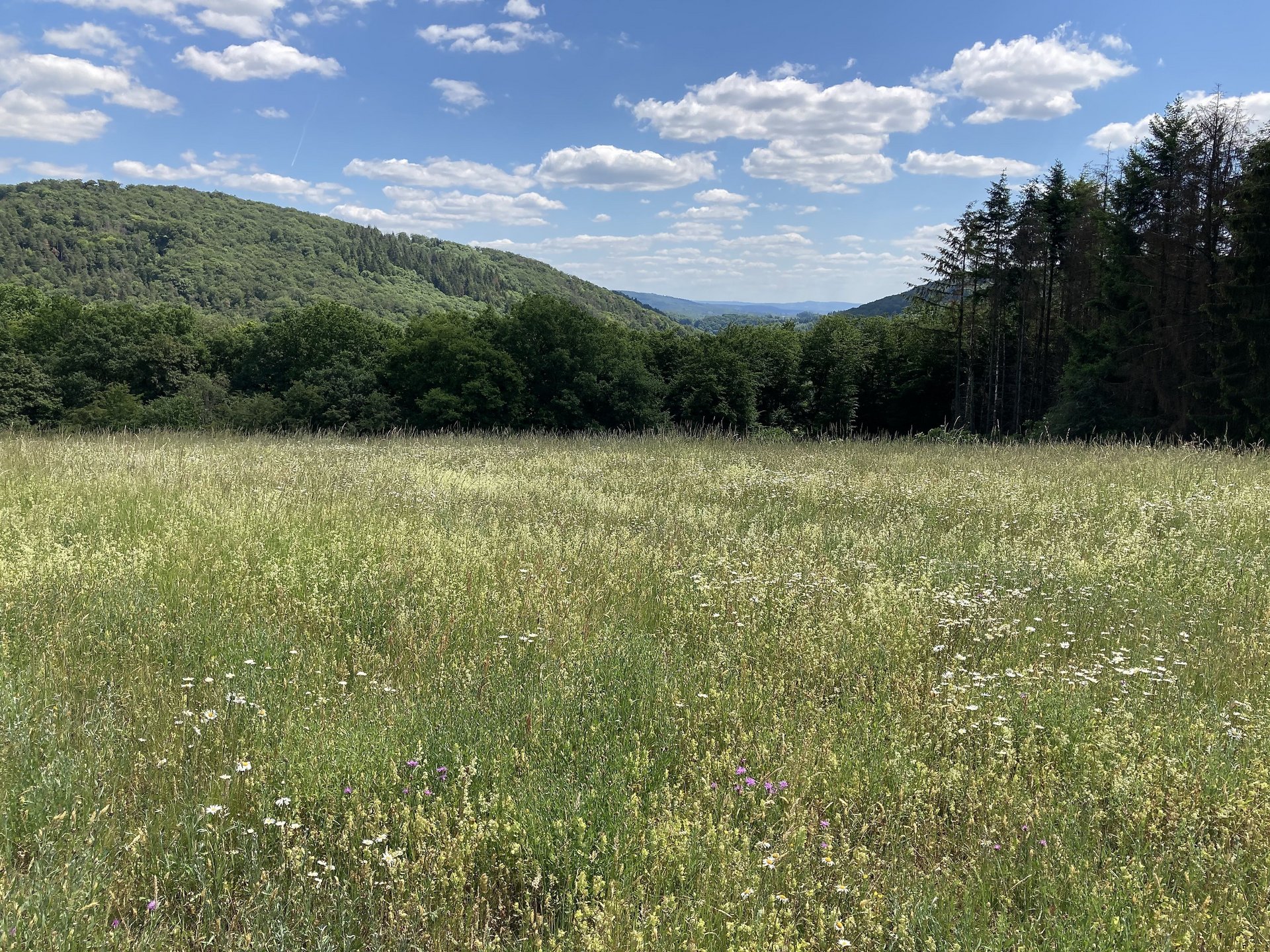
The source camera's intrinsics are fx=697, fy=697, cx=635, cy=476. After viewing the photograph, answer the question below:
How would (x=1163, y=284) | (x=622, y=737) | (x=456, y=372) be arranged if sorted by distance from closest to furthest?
(x=622, y=737)
(x=1163, y=284)
(x=456, y=372)

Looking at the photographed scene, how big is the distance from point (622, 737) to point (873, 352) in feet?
177

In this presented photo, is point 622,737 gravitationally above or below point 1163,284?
below

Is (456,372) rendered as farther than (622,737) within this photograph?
Yes

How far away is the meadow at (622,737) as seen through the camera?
2.24 metres

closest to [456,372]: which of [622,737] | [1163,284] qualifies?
[1163,284]

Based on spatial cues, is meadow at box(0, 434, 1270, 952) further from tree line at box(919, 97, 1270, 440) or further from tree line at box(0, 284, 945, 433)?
tree line at box(0, 284, 945, 433)

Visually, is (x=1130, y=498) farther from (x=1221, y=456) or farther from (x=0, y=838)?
(x=0, y=838)

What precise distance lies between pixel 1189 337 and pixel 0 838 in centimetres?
3179

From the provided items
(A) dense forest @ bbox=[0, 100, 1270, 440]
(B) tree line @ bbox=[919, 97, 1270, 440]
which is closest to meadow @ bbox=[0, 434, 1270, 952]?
(A) dense forest @ bbox=[0, 100, 1270, 440]

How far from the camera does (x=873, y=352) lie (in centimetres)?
5306

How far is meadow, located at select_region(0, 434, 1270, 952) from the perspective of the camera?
7.34 feet

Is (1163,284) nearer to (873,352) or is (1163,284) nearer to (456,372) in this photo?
(873,352)

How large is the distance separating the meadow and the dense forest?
1536 cm

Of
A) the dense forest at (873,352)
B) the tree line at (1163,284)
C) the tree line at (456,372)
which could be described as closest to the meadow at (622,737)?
the dense forest at (873,352)
